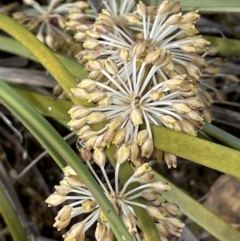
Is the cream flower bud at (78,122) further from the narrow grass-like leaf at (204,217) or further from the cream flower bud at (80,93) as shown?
the narrow grass-like leaf at (204,217)

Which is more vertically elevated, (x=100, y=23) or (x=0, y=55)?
(x=100, y=23)

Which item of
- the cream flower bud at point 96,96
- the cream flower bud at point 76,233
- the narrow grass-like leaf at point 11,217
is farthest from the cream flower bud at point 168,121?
the narrow grass-like leaf at point 11,217

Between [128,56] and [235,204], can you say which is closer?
[128,56]

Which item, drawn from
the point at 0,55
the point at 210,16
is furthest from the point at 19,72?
the point at 210,16

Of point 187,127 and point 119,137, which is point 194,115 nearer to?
point 187,127

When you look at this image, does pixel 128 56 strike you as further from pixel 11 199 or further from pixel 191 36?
pixel 11 199

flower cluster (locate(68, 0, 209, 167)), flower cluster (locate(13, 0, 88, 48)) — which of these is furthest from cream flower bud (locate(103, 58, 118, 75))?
flower cluster (locate(13, 0, 88, 48))
